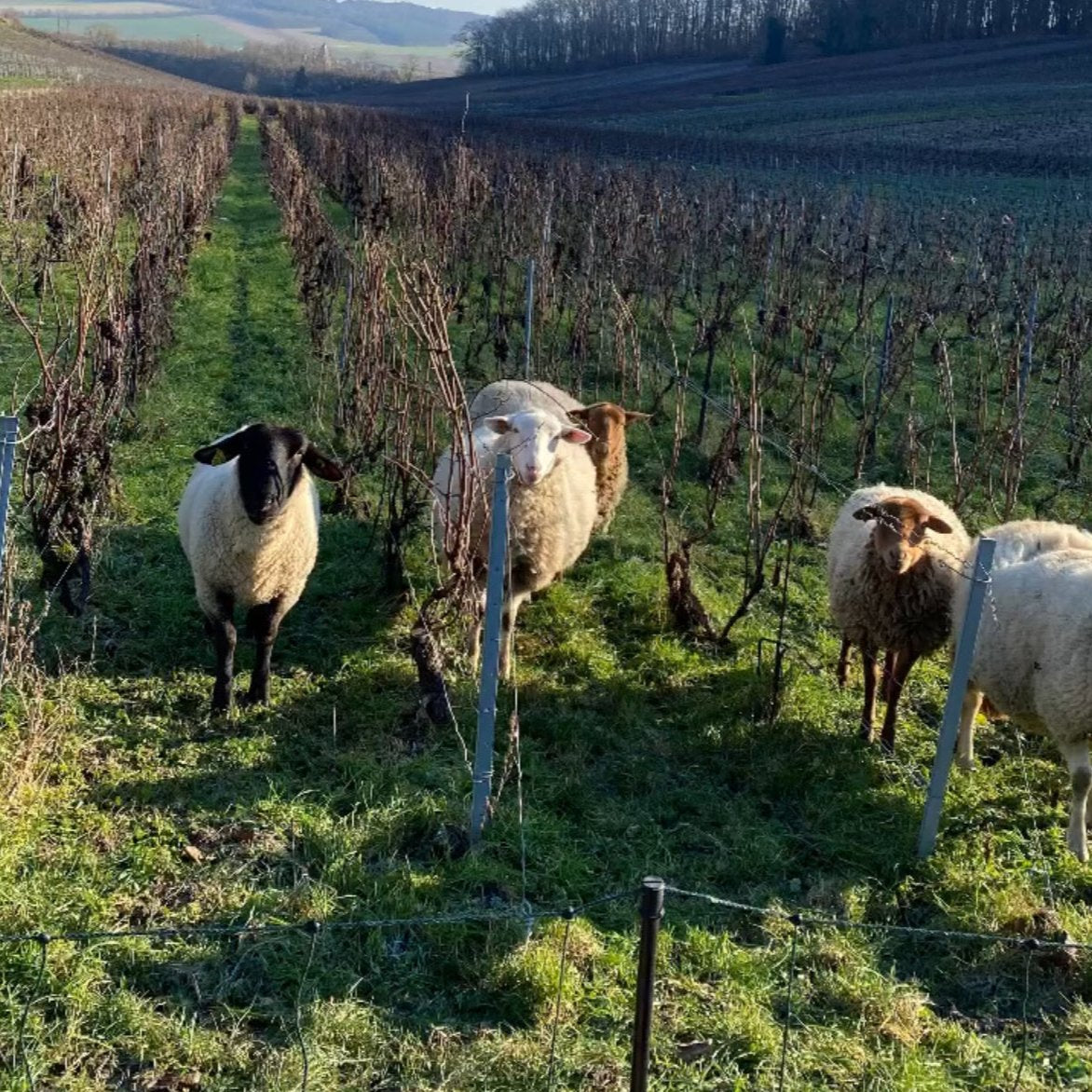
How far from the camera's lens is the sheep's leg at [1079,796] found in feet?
13.9

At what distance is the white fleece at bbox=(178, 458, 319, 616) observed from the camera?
15.9 ft

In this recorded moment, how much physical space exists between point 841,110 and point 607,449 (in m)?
43.7

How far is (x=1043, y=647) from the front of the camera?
445cm

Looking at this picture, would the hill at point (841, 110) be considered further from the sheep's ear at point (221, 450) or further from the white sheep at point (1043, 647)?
the sheep's ear at point (221, 450)

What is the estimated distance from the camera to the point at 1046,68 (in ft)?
154

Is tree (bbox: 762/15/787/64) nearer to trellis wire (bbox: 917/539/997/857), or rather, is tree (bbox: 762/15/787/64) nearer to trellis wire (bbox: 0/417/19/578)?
trellis wire (bbox: 917/539/997/857)

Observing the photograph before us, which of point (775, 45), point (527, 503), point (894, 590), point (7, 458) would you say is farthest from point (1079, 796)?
point (775, 45)

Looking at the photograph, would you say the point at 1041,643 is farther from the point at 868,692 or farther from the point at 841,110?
the point at 841,110

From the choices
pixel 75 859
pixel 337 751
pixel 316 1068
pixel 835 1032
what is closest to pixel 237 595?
pixel 337 751

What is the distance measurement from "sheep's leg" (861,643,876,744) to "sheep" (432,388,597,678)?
1664mm

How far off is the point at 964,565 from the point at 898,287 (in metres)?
10.9

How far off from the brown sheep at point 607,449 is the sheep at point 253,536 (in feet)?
7.70

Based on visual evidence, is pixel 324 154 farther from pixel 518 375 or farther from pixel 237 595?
pixel 237 595

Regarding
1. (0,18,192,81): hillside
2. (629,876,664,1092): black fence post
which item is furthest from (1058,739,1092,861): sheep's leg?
(0,18,192,81): hillside
